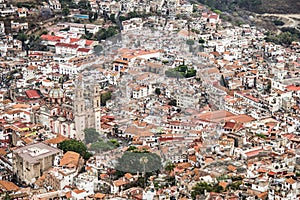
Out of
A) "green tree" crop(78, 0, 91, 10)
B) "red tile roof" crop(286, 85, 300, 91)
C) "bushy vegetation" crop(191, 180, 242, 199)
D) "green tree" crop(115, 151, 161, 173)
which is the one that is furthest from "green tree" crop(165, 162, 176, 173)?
"green tree" crop(78, 0, 91, 10)

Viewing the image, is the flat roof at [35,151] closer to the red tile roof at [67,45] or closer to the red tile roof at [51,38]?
the red tile roof at [67,45]

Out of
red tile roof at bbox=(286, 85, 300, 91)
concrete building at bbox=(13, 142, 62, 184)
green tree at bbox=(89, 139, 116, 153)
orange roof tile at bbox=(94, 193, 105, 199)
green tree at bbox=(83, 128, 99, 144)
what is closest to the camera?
orange roof tile at bbox=(94, 193, 105, 199)

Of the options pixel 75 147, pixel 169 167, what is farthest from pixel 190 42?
pixel 169 167

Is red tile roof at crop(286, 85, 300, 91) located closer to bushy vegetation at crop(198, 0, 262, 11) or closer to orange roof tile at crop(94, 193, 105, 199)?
orange roof tile at crop(94, 193, 105, 199)

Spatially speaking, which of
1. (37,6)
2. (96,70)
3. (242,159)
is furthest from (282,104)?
(37,6)

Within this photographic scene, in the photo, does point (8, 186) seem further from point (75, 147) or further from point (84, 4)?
point (84, 4)

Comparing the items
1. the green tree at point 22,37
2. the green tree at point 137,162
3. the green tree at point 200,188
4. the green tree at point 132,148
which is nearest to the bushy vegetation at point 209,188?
the green tree at point 200,188
